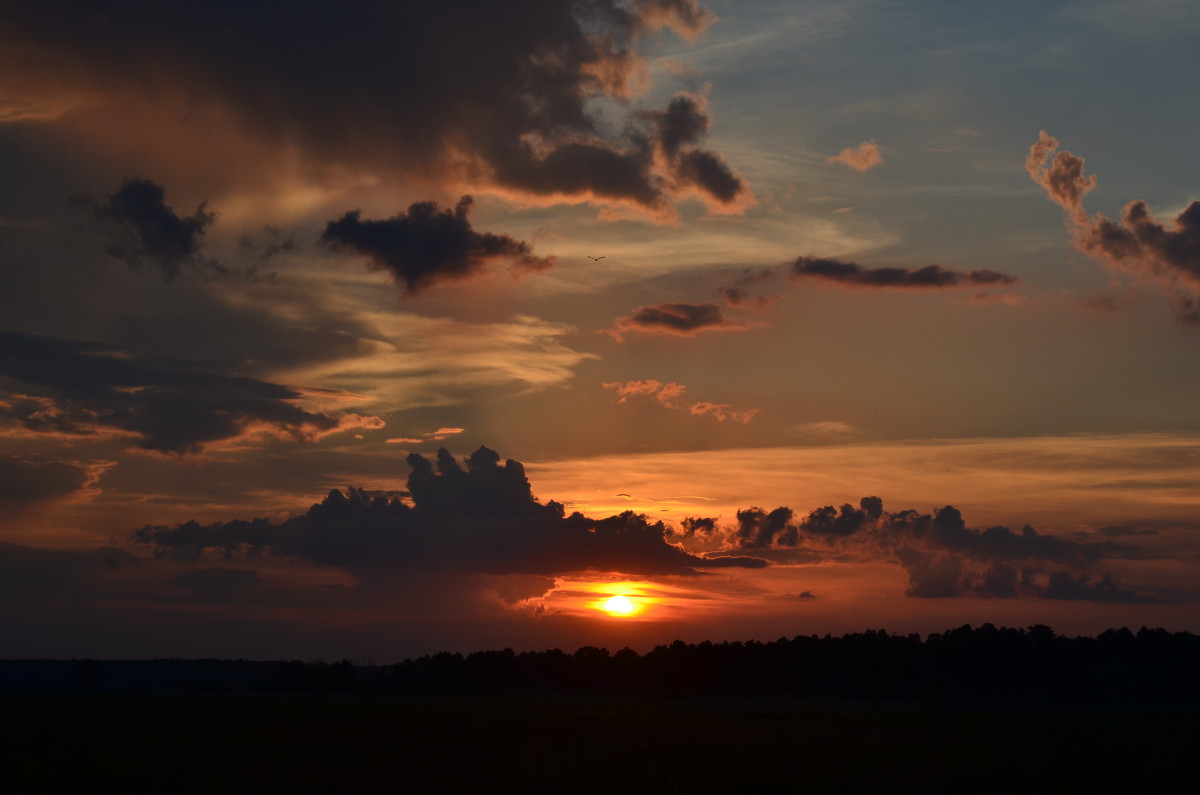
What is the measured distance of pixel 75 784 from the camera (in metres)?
35.4

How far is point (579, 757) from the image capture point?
4309 cm

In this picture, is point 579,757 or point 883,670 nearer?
point 579,757

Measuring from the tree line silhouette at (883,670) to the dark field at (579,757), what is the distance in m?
87.4

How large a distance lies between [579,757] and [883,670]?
126 metres

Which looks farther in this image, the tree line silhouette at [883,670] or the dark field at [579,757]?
the tree line silhouette at [883,670]

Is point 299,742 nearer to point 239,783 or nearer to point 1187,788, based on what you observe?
point 239,783

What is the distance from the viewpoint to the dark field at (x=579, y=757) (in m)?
36.1

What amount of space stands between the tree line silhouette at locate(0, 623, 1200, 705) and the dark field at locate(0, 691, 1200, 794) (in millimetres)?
87373

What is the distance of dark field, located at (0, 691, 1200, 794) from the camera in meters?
36.1

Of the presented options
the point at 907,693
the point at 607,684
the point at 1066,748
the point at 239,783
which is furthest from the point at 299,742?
the point at 607,684

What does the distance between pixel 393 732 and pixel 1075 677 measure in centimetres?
11979

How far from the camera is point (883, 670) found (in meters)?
159

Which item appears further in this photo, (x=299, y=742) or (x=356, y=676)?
(x=356, y=676)

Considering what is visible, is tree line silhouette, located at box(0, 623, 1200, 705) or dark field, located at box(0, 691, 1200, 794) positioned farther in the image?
tree line silhouette, located at box(0, 623, 1200, 705)
